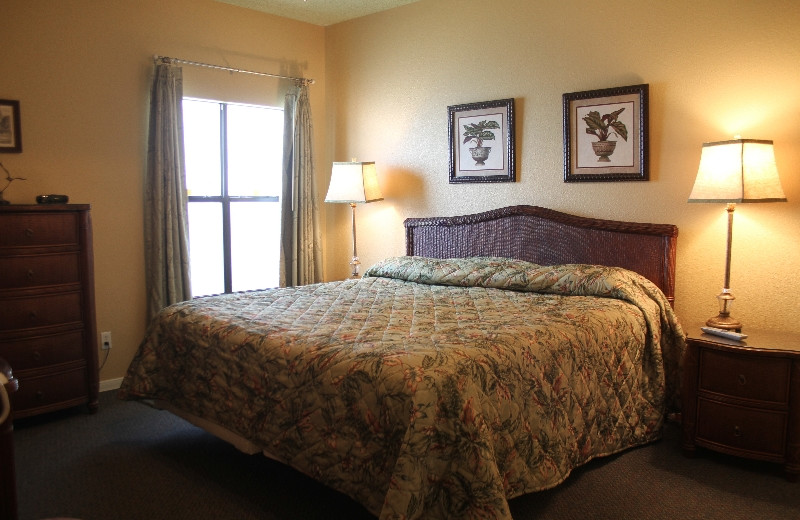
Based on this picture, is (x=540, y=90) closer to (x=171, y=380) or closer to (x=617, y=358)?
(x=617, y=358)

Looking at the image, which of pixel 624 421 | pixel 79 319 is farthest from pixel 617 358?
pixel 79 319

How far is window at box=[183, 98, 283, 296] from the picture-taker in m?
4.62

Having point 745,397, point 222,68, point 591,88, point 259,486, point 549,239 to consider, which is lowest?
point 259,486

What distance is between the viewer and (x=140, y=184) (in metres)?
4.20

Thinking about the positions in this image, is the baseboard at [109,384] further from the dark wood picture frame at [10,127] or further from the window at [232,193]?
the dark wood picture frame at [10,127]

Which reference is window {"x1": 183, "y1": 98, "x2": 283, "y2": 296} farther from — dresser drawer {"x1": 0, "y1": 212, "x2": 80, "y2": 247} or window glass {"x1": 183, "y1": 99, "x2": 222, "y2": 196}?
dresser drawer {"x1": 0, "y1": 212, "x2": 80, "y2": 247}

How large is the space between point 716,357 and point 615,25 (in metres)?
1.97

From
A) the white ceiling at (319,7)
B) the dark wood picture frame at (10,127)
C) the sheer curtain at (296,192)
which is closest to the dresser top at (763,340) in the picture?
the sheer curtain at (296,192)

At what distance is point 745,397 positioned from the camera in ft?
9.13

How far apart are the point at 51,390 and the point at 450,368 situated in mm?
2571

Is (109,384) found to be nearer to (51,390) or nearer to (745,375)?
(51,390)

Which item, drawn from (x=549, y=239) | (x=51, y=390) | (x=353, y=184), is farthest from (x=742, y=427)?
(x=51, y=390)

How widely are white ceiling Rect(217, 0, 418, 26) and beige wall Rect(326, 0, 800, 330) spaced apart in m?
0.11

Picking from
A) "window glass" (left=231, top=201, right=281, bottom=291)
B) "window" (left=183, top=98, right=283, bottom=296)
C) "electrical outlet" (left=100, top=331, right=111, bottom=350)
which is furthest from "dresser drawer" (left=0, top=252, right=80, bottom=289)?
"window glass" (left=231, top=201, right=281, bottom=291)
